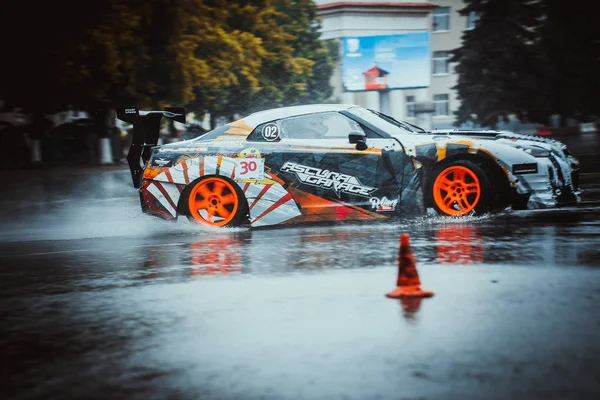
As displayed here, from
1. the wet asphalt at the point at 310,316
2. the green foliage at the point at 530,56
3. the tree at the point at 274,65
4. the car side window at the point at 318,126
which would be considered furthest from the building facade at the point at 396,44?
the wet asphalt at the point at 310,316

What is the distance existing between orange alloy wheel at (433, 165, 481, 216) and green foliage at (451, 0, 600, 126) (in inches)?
1423

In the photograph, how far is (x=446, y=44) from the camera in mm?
81938

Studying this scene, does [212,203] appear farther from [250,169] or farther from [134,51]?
[134,51]

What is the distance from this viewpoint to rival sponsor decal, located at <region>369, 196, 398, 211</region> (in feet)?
35.9

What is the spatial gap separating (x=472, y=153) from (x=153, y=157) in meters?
3.66

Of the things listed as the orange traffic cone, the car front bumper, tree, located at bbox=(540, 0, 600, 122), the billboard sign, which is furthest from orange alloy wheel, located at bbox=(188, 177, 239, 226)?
the billboard sign

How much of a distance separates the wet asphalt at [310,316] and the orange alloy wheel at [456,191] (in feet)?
0.81

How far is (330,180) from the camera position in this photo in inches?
436

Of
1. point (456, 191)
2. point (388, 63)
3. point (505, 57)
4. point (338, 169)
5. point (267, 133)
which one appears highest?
point (388, 63)

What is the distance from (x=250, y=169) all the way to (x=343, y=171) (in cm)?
105

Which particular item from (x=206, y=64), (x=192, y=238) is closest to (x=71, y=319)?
(x=192, y=238)

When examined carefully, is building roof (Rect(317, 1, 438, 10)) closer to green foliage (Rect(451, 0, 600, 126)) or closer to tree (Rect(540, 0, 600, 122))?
green foliage (Rect(451, 0, 600, 126))

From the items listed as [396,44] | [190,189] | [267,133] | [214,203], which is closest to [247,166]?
[267,133]

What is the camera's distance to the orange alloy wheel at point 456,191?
10.9 meters
